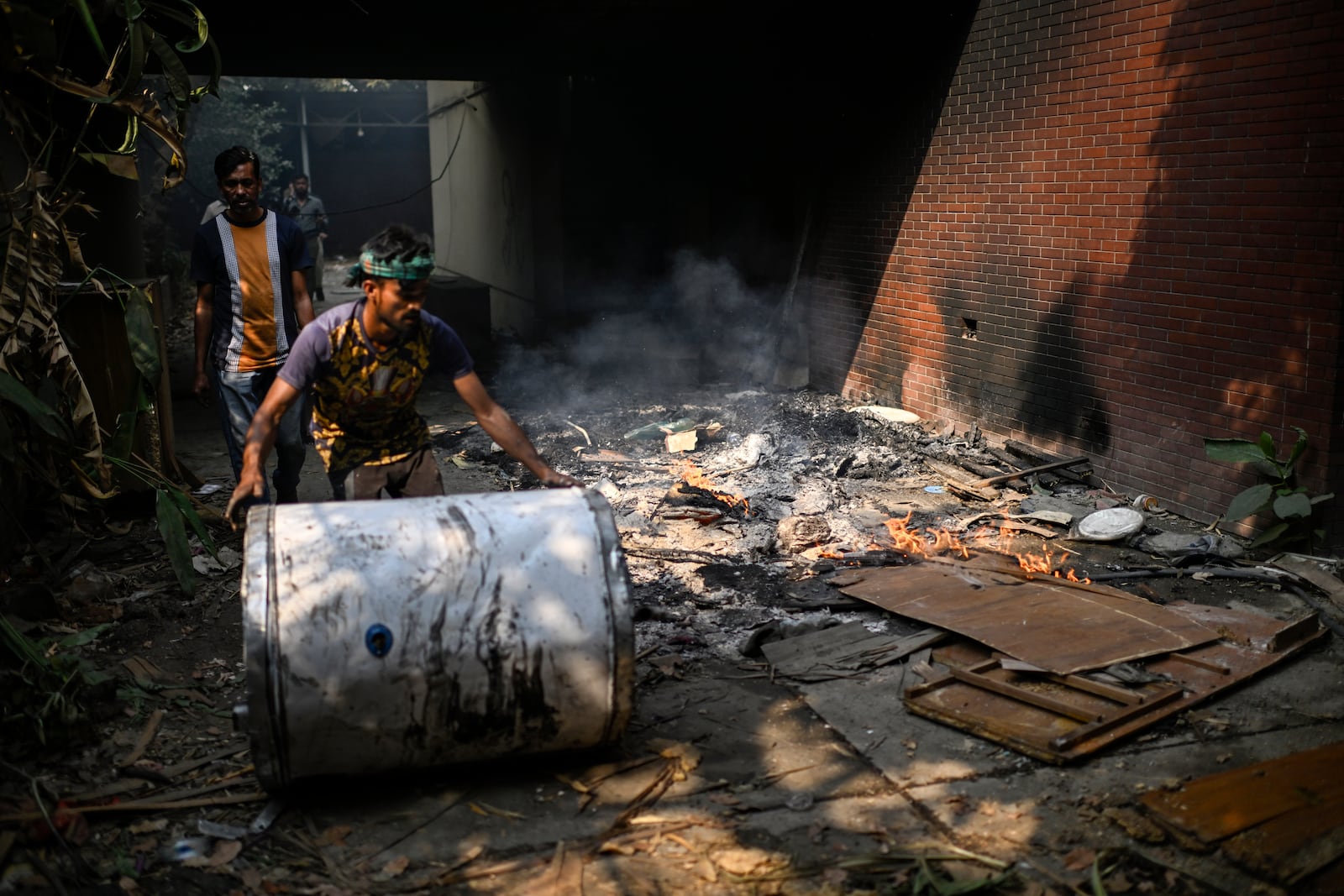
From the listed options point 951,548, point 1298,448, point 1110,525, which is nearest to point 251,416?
point 951,548

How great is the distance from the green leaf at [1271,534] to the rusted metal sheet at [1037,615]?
1410 millimetres

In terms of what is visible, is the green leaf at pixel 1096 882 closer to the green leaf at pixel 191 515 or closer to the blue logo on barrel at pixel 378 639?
the blue logo on barrel at pixel 378 639

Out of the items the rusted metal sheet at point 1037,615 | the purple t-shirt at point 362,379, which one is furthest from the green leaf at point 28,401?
the rusted metal sheet at point 1037,615

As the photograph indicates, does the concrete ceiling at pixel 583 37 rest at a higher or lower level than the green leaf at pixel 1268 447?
higher

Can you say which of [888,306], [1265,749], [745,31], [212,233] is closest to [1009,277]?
[888,306]

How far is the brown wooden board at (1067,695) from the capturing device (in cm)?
427

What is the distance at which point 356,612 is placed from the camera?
3498mm

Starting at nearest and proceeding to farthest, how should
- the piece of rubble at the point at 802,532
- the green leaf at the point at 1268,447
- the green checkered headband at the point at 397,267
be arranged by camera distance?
the green checkered headband at the point at 397,267 < the green leaf at the point at 1268,447 < the piece of rubble at the point at 802,532

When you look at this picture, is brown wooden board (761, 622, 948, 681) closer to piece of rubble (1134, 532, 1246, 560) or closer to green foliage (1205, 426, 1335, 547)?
piece of rubble (1134, 532, 1246, 560)

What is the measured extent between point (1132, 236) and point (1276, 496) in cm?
213

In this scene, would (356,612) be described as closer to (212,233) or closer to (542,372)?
(212,233)

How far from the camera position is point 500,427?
446cm

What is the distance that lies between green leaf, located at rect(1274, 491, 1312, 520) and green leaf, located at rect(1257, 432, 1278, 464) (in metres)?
0.26

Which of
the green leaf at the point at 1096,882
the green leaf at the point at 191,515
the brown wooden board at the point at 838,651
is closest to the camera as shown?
the green leaf at the point at 1096,882
